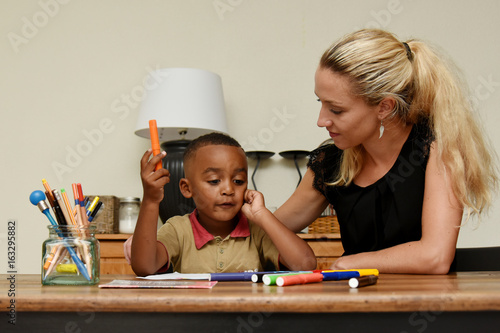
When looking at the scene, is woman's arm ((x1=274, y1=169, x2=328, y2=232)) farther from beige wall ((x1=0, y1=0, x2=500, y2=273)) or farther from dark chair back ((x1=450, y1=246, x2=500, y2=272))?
beige wall ((x1=0, y1=0, x2=500, y2=273))

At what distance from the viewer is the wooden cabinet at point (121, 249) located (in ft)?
7.38

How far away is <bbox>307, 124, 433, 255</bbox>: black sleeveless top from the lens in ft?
4.46

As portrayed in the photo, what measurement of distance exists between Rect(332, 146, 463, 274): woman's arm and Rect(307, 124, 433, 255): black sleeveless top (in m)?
0.09

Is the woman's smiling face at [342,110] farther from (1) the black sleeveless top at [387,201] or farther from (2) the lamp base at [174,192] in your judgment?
(2) the lamp base at [174,192]

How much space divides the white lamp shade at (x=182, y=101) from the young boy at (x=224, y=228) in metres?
1.04

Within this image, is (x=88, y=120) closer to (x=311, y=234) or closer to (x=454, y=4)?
(x=311, y=234)

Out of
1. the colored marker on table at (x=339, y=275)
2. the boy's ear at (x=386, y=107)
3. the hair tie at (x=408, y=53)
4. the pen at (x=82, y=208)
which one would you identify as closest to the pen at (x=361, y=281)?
the colored marker on table at (x=339, y=275)

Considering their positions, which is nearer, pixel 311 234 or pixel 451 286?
pixel 451 286

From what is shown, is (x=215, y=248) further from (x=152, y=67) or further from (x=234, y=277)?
(x=152, y=67)

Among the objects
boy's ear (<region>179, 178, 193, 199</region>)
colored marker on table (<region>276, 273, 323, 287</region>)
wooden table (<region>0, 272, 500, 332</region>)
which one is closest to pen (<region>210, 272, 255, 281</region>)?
colored marker on table (<region>276, 273, 323, 287</region>)

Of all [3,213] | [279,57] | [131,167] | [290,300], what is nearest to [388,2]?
[279,57]

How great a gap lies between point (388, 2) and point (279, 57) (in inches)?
26.5

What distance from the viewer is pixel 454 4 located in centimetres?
282

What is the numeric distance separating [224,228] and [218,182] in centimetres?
12
